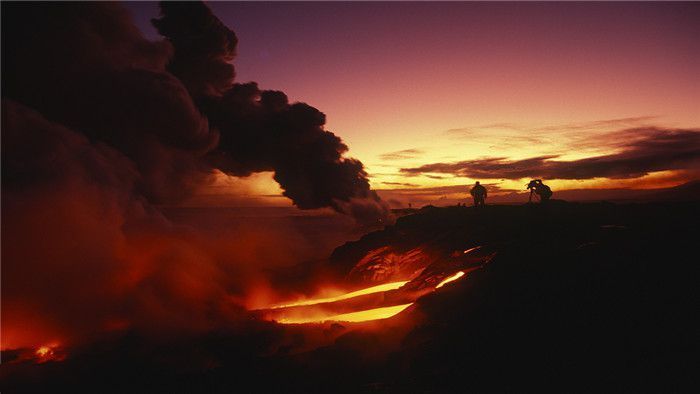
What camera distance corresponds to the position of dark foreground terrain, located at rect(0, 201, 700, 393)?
37.5 feet

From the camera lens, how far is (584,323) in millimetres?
12852

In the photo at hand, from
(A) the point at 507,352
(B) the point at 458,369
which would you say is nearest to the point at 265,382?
(B) the point at 458,369

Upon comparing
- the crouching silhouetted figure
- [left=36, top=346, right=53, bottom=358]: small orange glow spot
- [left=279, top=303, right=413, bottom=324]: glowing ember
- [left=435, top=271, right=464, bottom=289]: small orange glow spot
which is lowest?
[left=36, top=346, right=53, bottom=358]: small orange glow spot

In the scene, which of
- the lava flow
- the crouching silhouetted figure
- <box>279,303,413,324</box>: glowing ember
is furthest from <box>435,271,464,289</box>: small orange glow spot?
the crouching silhouetted figure

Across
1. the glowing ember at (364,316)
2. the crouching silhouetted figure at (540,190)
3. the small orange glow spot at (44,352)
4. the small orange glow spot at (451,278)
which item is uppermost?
the crouching silhouetted figure at (540,190)

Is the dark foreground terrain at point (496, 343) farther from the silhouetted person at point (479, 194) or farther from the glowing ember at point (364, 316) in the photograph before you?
the silhouetted person at point (479, 194)

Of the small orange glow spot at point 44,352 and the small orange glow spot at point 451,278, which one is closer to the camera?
the small orange glow spot at point 44,352

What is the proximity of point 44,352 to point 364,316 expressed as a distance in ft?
54.1

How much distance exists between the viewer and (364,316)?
1942cm

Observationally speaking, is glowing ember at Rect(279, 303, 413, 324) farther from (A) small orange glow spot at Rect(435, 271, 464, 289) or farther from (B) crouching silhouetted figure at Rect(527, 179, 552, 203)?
(B) crouching silhouetted figure at Rect(527, 179, 552, 203)

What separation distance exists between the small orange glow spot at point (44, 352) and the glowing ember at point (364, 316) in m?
11.8

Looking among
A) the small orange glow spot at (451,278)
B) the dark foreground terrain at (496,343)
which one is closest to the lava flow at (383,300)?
the small orange glow spot at (451,278)

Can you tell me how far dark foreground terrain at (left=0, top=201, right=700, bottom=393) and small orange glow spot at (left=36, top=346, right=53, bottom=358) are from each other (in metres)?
1.01

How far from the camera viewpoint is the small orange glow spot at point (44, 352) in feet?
60.9
